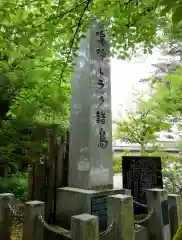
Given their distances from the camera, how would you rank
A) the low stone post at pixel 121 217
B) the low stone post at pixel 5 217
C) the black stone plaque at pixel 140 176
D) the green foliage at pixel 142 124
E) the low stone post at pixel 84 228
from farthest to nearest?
1. the green foliage at pixel 142 124
2. the black stone plaque at pixel 140 176
3. the low stone post at pixel 5 217
4. the low stone post at pixel 121 217
5. the low stone post at pixel 84 228

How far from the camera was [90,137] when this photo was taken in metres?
4.51

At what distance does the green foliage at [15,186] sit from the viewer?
641cm

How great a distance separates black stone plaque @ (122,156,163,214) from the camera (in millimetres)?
5434

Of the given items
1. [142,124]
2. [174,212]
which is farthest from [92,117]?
[142,124]

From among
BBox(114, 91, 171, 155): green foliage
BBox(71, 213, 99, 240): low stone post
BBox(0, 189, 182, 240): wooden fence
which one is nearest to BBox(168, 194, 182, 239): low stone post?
BBox(0, 189, 182, 240): wooden fence

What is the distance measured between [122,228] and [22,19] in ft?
11.0

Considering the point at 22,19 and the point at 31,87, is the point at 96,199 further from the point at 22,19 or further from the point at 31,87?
the point at 22,19

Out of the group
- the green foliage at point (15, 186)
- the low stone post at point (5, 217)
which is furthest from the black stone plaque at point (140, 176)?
the green foliage at point (15, 186)

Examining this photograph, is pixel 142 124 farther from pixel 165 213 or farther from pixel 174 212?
pixel 165 213

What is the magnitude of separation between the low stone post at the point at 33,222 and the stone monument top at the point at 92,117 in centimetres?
104

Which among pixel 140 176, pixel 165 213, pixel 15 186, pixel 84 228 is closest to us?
pixel 84 228

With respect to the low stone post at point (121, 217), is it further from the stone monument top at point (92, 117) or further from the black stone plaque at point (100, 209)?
the stone monument top at point (92, 117)

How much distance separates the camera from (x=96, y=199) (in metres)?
4.19

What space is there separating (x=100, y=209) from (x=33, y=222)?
1.24 metres
